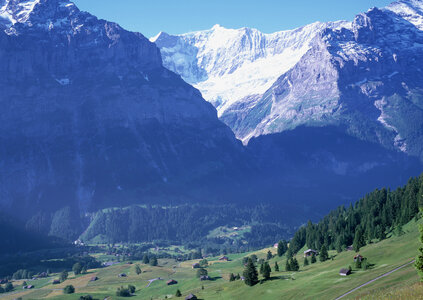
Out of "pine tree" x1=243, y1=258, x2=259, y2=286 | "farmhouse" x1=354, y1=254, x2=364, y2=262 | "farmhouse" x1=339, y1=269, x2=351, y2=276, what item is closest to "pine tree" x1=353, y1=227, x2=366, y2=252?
"farmhouse" x1=354, y1=254, x2=364, y2=262

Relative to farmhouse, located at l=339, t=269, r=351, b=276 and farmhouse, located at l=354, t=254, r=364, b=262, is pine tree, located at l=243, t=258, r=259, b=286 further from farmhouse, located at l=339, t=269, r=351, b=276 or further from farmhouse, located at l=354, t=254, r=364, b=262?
farmhouse, located at l=339, t=269, r=351, b=276

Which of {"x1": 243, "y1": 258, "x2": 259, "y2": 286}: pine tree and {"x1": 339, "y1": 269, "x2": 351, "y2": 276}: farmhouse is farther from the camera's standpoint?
{"x1": 243, "y1": 258, "x2": 259, "y2": 286}: pine tree

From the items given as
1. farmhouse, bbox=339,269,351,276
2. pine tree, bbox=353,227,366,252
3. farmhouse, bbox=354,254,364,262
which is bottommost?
farmhouse, bbox=339,269,351,276

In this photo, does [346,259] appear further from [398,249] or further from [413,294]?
[413,294]

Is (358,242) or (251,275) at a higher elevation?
(358,242)

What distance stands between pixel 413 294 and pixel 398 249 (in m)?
55.7

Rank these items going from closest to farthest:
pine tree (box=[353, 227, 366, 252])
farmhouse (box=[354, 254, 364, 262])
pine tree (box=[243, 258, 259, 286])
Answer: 1. farmhouse (box=[354, 254, 364, 262])
2. pine tree (box=[243, 258, 259, 286])
3. pine tree (box=[353, 227, 366, 252])

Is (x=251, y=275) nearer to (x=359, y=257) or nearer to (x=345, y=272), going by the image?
(x=359, y=257)

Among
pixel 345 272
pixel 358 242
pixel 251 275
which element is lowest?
pixel 345 272

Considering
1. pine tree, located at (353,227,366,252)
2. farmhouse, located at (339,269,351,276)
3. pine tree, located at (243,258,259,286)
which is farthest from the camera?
pine tree, located at (353,227,366,252)

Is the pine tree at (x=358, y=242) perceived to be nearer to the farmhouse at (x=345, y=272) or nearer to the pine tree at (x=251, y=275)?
the farmhouse at (x=345, y=272)

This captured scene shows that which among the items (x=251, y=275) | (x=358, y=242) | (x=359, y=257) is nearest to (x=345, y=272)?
(x=359, y=257)

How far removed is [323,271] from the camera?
15712 centimetres

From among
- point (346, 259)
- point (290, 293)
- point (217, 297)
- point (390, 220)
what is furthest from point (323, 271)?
point (390, 220)
